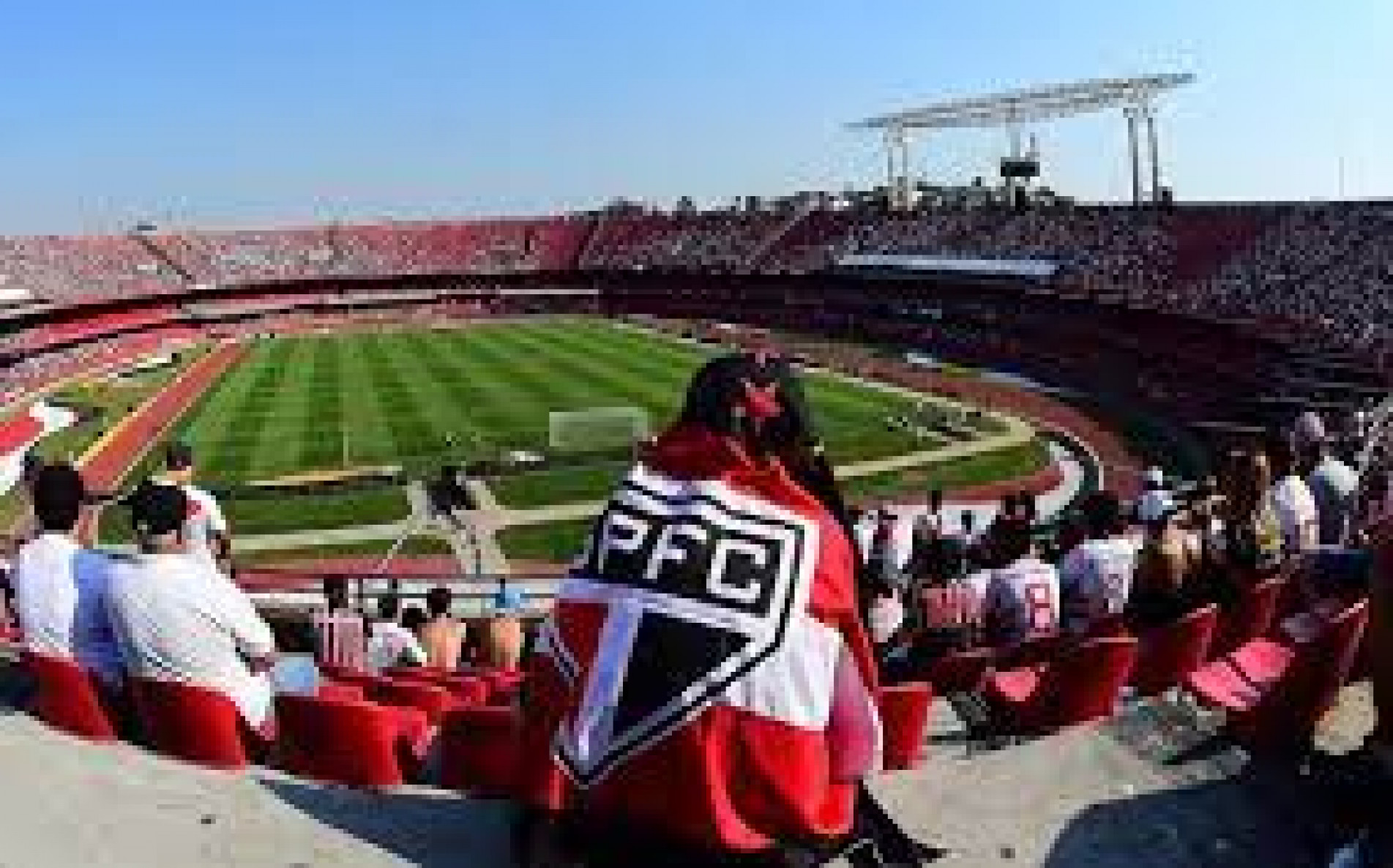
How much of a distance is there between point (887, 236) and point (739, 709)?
80924 mm

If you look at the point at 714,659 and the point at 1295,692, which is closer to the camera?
the point at 714,659

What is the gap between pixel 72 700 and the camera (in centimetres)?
766

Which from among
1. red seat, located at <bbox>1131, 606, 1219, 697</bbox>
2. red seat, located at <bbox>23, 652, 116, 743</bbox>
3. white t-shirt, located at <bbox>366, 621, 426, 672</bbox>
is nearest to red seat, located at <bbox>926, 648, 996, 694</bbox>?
red seat, located at <bbox>1131, 606, 1219, 697</bbox>

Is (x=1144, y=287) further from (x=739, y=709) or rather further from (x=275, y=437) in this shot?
(x=739, y=709)

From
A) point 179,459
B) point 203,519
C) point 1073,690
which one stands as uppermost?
point 179,459

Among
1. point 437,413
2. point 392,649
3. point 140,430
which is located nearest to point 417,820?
point 392,649

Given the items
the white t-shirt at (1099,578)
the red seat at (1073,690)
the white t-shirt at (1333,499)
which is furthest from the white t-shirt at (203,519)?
the white t-shirt at (1333,499)

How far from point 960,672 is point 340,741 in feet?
12.7

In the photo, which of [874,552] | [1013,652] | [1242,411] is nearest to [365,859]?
[1013,652]

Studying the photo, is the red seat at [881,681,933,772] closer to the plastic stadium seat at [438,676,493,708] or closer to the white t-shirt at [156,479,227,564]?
the plastic stadium seat at [438,676,493,708]

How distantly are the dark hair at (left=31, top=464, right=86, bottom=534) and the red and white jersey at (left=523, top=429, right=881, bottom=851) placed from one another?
12.2 feet

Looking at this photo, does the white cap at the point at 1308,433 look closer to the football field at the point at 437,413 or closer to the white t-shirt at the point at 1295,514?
the white t-shirt at the point at 1295,514

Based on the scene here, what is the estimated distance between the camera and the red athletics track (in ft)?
131

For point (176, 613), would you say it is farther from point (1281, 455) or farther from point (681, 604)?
point (1281, 455)
